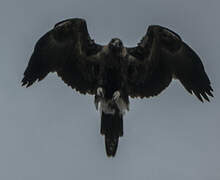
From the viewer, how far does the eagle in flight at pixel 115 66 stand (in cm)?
1384

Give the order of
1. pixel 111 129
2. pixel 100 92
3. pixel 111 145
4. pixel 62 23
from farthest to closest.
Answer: pixel 62 23
pixel 100 92
pixel 111 129
pixel 111 145

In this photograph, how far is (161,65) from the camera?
14578mm

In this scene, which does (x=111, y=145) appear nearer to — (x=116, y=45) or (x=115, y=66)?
(x=115, y=66)

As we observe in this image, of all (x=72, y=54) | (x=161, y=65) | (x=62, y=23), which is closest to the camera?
(x=62, y=23)

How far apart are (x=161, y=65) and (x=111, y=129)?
221 cm

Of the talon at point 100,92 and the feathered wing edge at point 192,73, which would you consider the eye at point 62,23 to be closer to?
the talon at point 100,92

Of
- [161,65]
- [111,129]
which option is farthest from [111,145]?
[161,65]

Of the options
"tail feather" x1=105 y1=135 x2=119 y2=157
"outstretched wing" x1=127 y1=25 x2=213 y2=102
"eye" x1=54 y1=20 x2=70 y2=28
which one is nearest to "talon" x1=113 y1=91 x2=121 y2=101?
"outstretched wing" x1=127 y1=25 x2=213 y2=102

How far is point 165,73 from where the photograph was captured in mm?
14453

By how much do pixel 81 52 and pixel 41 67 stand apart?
109 cm

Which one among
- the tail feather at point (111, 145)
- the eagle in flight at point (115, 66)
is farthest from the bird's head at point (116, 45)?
the tail feather at point (111, 145)

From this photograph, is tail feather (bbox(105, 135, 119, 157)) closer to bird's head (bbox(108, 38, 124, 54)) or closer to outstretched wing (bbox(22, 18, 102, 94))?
outstretched wing (bbox(22, 18, 102, 94))

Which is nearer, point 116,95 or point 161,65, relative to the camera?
point 116,95

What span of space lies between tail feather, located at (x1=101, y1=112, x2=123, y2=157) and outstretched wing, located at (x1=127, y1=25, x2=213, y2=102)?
2.97ft
